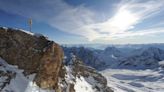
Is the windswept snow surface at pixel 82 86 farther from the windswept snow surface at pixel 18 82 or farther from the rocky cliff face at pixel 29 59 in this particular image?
the windswept snow surface at pixel 18 82

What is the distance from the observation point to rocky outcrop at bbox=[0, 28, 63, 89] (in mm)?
48531

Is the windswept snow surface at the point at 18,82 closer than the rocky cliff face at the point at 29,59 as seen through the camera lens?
Yes

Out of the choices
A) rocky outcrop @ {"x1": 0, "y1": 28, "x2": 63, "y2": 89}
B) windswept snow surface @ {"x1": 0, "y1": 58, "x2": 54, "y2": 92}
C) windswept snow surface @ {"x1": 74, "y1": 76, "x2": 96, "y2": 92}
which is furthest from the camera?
windswept snow surface @ {"x1": 74, "y1": 76, "x2": 96, "y2": 92}

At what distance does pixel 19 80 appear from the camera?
147 ft

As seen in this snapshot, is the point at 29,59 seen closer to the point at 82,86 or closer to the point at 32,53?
the point at 32,53

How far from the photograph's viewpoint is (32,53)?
5016cm

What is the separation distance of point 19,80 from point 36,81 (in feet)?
10.8

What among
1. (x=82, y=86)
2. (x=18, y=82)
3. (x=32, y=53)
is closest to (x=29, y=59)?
(x=32, y=53)

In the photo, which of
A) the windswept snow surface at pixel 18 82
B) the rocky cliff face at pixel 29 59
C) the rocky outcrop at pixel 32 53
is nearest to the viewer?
the windswept snow surface at pixel 18 82

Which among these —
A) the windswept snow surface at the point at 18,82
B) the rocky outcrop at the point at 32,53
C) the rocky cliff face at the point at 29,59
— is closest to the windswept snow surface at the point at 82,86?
the rocky outcrop at the point at 32,53

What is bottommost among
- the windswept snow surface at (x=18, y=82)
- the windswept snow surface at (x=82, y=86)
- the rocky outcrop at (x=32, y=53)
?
the windswept snow surface at (x=82, y=86)

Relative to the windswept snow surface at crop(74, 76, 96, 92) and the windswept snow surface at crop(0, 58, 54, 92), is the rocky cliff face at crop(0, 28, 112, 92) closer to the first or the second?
the windswept snow surface at crop(0, 58, 54, 92)

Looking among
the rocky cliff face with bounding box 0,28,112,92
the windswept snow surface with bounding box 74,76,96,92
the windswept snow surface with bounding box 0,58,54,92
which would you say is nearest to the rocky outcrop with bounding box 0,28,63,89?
the rocky cliff face with bounding box 0,28,112,92

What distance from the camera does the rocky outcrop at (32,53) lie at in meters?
48.5
